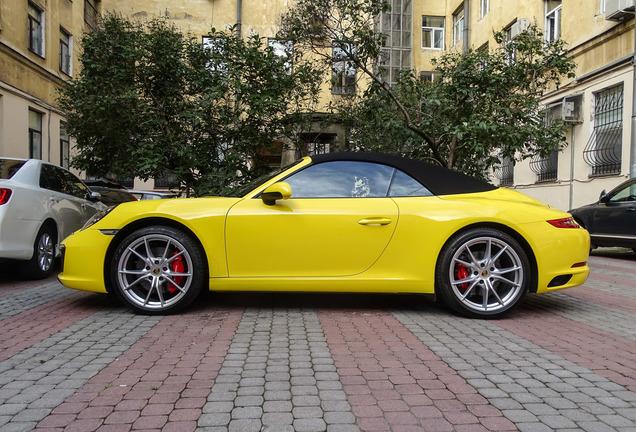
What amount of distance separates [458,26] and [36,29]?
18.8m

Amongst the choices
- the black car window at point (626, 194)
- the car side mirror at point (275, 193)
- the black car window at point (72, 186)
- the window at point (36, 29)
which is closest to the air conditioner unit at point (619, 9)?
the black car window at point (626, 194)

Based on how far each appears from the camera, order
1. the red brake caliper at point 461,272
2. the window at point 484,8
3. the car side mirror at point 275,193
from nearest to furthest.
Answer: the car side mirror at point 275,193 → the red brake caliper at point 461,272 → the window at point 484,8

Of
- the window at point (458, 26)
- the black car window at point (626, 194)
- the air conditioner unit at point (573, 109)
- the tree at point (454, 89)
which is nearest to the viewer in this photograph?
the tree at point (454, 89)

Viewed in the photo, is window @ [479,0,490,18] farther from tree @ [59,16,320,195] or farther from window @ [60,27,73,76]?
window @ [60,27,73,76]

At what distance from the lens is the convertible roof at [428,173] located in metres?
4.54

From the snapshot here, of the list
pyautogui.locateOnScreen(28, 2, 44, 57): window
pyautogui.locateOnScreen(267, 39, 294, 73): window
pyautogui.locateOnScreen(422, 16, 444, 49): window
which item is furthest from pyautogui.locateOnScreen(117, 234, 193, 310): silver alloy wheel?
pyautogui.locateOnScreen(422, 16, 444, 49): window

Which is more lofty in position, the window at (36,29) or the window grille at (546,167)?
the window at (36,29)

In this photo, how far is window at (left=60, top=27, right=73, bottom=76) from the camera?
2069 centimetres

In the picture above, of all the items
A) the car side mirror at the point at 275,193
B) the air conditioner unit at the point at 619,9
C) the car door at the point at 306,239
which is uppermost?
the air conditioner unit at the point at 619,9

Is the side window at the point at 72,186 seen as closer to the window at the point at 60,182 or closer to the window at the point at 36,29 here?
the window at the point at 60,182

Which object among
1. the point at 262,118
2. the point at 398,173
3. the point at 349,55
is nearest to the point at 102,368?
the point at 398,173

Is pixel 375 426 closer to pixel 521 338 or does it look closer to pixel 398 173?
pixel 521 338

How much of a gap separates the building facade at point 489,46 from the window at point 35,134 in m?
0.04

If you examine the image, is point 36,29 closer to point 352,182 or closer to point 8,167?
point 8,167
